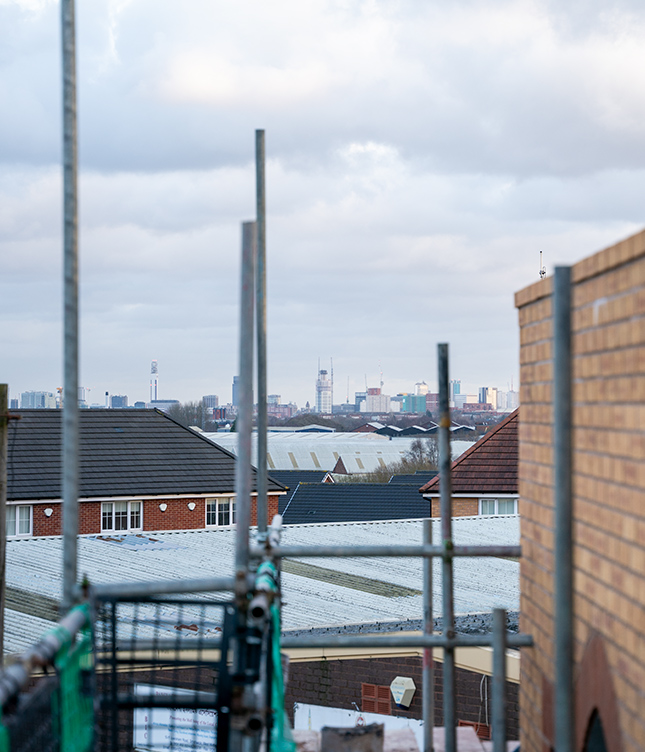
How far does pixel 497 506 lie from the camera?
1054 inches

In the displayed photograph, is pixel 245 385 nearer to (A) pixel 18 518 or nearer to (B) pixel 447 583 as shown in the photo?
(B) pixel 447 583

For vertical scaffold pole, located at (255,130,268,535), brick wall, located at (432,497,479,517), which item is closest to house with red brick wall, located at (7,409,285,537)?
brick wall, located at (432,497,479,517)

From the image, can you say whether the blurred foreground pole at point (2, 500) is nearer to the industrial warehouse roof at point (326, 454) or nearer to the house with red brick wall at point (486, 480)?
the house with red brick wall at point (486, 480)

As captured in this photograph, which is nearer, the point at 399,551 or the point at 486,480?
the point at 399,551

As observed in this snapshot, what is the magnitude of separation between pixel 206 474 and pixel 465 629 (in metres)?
17.4

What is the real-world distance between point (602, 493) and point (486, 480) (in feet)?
77.9

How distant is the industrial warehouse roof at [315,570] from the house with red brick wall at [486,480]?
402 cm

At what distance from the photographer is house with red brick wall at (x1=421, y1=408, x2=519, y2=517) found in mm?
26516

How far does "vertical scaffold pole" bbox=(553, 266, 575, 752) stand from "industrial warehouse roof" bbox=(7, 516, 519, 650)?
10.2m

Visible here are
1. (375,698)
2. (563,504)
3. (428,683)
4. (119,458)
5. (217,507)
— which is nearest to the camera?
(563,504)

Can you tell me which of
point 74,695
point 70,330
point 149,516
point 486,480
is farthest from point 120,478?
point 74,695

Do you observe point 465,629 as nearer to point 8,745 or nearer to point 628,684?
point 628,684

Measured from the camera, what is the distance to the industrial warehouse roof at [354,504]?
33156 mm

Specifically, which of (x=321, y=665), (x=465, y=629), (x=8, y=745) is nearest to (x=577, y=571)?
(x=8, y=745)
